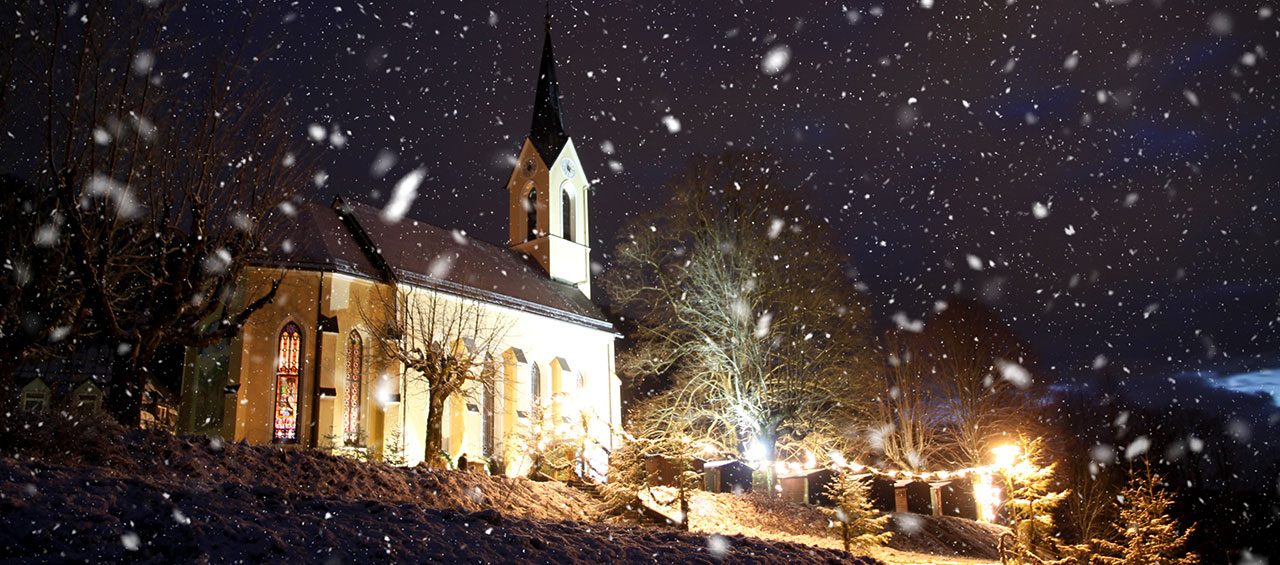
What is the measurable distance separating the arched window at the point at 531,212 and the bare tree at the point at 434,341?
8.67 meters

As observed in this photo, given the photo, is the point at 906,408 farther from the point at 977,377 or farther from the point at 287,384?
the point at 287,384

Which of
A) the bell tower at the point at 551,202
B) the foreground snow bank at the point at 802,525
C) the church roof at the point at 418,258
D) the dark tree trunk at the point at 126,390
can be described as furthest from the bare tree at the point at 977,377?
the dark tree trunk at the point at 126,390

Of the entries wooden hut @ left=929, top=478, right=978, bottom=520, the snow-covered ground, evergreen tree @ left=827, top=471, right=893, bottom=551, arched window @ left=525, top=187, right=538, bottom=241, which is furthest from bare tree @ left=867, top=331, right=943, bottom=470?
the snow-covered ground

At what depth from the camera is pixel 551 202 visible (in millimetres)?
34844

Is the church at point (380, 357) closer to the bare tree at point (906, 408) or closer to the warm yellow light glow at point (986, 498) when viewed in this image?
the bare tree at point (906, 408)

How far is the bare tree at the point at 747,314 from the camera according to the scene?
78.6 feet

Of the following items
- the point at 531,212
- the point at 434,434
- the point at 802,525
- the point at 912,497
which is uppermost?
the point at 531,212

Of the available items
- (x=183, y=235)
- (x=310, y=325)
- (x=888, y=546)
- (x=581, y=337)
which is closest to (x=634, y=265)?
(x=581, y=337)

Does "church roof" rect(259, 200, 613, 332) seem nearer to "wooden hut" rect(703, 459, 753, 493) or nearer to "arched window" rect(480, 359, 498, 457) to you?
"arched window" rect(480, 359, 498, 457)

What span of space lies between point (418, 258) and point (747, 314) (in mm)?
10979

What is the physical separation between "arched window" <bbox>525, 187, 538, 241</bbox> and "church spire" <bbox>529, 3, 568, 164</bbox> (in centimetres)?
176

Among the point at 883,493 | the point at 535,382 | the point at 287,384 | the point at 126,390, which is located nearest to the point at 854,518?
the point at 883,493

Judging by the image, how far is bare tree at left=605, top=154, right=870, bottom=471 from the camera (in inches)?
943

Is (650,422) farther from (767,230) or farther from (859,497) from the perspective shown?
(859,497)
